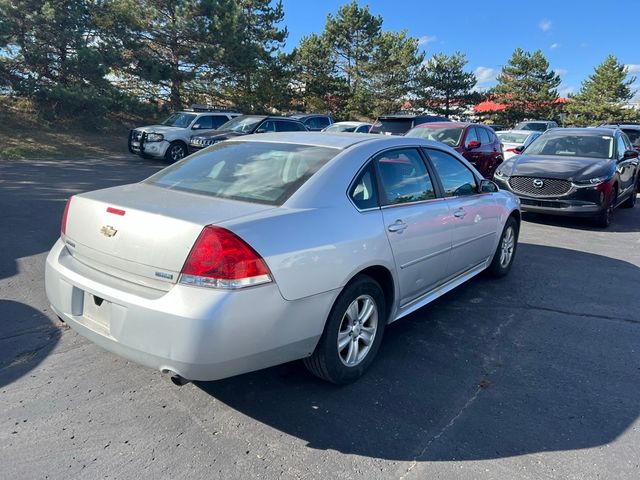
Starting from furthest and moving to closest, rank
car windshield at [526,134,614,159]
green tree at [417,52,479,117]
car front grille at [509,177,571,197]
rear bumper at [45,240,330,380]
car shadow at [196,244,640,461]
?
green tree at [417,52,479,117], car windshield at [526,134,614,159], car front grille at [509,177,571,197], car shadow at [196,244,640,461], rear bumper at [45,240,330,380]

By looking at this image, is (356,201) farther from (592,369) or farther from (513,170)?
(513,170)

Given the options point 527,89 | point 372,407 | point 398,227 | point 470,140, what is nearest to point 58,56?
point 470,140

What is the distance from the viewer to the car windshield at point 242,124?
15695mm

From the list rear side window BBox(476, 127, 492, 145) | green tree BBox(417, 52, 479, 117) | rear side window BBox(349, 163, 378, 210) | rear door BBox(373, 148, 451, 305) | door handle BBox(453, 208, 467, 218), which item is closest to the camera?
rear side window BBox(349, 163, 378, 210)

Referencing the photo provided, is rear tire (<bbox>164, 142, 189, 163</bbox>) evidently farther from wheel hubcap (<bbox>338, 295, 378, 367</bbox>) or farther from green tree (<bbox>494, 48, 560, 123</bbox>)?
green tree (<bbox>494, 48, 560, 123</bbox>)

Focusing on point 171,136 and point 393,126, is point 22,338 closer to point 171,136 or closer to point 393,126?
point 393,126

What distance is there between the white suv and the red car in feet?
26.5

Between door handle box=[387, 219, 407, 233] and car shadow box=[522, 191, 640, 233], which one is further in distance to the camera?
car shadow box=[522, 191, 640, 233]

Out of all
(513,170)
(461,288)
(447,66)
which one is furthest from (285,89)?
(461,288)

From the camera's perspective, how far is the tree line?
2053cm

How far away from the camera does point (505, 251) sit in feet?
18.2

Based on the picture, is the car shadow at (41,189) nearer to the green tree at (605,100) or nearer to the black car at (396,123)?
the black car at (396,123)

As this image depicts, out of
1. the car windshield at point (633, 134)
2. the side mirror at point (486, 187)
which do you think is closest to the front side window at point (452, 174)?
the side mirror at point (486, 187)

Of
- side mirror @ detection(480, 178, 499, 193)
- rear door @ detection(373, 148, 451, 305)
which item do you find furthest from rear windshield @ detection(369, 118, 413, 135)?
rear door @ detection(373, 148, 451, 305)
